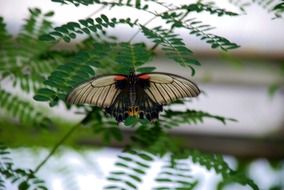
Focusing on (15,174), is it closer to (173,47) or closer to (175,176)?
(175,176)

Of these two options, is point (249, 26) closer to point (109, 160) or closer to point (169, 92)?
point (109, 160)

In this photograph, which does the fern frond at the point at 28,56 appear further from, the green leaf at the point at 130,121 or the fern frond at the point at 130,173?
the green leaf at the point at 130,121

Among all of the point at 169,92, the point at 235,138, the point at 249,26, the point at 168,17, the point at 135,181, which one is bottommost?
the point at 135,181

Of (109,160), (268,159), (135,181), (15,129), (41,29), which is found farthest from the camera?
(268,159)

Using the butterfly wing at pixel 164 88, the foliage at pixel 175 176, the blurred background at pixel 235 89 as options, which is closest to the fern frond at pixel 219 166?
the foliage at pixel 175 176

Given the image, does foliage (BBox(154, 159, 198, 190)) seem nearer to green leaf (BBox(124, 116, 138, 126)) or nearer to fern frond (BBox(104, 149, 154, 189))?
fern frond (BBox(104, 149, 154, 189))

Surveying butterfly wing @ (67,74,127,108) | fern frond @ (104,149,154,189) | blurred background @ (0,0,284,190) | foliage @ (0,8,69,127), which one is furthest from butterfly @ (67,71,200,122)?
blurred background @ (0,0,284,190)

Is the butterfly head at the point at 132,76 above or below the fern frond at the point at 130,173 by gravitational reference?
above

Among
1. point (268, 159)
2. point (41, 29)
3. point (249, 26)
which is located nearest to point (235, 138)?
point (268, 159)

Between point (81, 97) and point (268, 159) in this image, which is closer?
point (81, 97)
